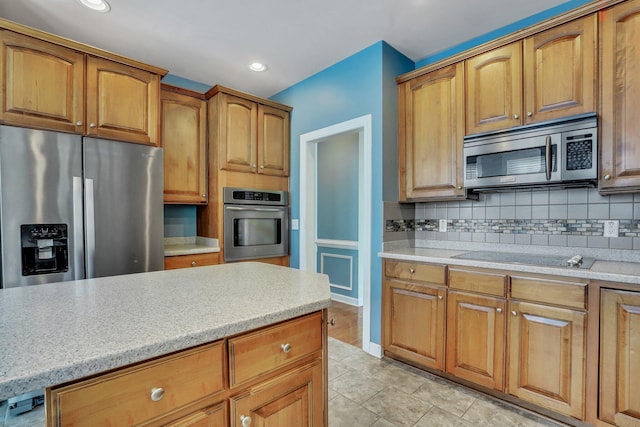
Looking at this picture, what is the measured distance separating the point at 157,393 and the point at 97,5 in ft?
8.46

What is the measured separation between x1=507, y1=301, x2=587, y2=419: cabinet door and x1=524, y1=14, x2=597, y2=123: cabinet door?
1.23 metres

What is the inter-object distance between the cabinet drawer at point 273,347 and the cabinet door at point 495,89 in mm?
1946

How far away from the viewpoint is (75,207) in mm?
2102

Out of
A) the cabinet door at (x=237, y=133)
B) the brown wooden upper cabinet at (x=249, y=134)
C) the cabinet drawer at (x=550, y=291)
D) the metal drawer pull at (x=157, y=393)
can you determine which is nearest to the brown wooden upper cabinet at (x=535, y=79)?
the cabinet drawer at (x=550, y=291)

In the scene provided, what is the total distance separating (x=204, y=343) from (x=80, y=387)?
0.86 ft

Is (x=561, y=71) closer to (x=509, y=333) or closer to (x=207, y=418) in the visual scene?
(x=509, y=333)

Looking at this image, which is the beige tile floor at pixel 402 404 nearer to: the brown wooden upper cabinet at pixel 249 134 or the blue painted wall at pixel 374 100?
the blue painted wall at pixel 374 100

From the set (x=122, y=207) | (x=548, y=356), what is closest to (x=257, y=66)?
(x=122, y=207)

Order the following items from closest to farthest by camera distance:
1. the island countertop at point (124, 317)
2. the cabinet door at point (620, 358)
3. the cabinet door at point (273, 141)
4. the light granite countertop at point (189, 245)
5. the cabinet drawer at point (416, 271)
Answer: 1. the island countertop at point (124, 317)
2. the cabinet door at point (620, 358)
3. the cabinet drawer at point (416, 271)
4. the light granite countertop at point (189, 245)
5. the cabinet door at point (273, 141)

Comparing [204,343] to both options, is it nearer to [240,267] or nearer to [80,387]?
[80,387]

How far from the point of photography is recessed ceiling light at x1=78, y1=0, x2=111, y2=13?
6.73 ft

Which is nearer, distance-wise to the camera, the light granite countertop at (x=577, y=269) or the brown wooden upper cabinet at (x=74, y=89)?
the light granite countertop at (x=577, y=269)

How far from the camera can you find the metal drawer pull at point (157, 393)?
73 cm

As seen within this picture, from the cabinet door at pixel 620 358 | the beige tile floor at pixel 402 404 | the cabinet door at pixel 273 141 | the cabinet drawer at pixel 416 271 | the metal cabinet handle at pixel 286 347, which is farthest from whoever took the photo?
the cabinet door at pixel 273 141
